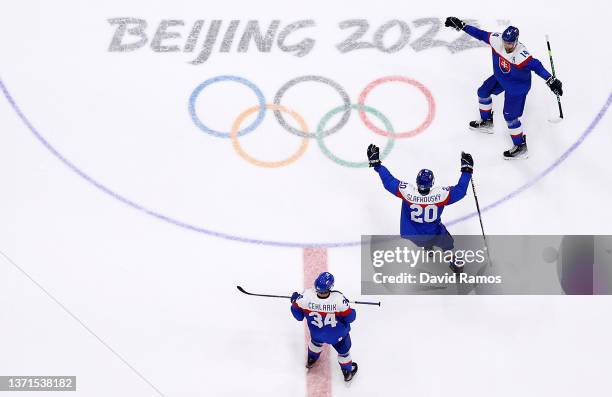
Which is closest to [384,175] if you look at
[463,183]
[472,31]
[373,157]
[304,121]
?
[373,157]

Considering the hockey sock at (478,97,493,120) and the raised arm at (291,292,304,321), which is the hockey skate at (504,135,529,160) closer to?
the hockey sock at (478,97,493,120)

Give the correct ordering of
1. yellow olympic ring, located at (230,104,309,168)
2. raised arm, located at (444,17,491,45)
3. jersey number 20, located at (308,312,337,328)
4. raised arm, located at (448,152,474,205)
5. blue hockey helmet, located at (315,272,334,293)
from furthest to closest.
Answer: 1. yellow olympic ring, located at (230,104,309,168)
2. raised arm, located at (444,17,491,45)
3. raised arm, located at (448,152,474,205)
4. jersey number 20, located at (308,312,337,328)
5. blue hockey helmet, located at (315,272,334,293)

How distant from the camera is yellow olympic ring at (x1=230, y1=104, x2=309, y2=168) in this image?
28.7ft

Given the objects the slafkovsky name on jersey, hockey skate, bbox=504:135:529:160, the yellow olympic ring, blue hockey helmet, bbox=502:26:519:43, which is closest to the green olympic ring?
the yellow olympic ring

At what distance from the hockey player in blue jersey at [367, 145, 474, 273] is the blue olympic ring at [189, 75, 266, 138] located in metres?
1.61

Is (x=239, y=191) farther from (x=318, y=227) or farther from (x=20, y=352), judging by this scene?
(x=20, y=352)

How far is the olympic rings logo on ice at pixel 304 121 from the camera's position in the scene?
8.80 meters

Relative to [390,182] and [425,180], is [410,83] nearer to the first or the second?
[390,182]

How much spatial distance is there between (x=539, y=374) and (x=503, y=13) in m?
4.11

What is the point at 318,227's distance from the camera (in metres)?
8.33

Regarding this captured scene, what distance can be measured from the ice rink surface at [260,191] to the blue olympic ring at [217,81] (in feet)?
0.11

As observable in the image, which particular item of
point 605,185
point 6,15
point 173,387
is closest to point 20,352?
point 173,387

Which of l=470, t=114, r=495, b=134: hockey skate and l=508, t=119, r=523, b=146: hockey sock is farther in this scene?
l=470, t=114, r=495, b=134: hockey skate

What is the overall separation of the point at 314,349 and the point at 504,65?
3.09m
